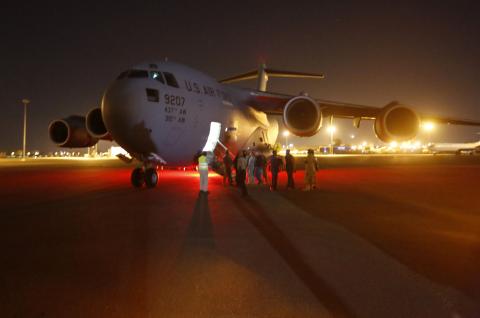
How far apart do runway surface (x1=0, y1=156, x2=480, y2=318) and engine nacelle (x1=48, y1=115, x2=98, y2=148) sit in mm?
6372

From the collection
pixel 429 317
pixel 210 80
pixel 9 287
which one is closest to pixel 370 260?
pixel 429 317

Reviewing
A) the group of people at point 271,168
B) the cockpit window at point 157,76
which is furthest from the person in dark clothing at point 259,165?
the cockpit window at point 157,76

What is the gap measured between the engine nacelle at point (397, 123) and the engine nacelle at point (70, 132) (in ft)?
39.1

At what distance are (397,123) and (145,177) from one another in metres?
10.4

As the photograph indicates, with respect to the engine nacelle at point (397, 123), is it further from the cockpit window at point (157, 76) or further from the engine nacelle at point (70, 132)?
the engine nacelle at point (70, 132)

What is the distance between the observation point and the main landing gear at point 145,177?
481 inches

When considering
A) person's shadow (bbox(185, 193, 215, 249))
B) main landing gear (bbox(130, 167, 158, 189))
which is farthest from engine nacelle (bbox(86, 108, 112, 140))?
person's shadow (bbox(185, 193, 215, 249))

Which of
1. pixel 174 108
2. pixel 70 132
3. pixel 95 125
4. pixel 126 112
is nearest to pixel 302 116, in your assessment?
pixel 174 108

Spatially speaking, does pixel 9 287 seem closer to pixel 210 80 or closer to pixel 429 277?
pixel 429 277

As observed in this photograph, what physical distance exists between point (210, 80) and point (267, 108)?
16.5ft

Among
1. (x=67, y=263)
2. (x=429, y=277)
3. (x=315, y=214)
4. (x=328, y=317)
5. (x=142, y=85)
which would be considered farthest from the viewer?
(x=142, y=85)

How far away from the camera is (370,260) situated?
4.84 metres

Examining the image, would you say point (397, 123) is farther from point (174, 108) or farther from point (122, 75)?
point (122, 75)

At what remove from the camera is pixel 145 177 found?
1225 centimetres
